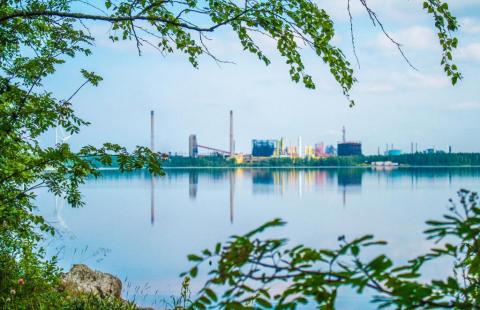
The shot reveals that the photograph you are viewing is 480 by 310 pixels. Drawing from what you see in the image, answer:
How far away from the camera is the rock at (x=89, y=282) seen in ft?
34.0

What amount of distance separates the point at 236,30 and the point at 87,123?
8.17ft

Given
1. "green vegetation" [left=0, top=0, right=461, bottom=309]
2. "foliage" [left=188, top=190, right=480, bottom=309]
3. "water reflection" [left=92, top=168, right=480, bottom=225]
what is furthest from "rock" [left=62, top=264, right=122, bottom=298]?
"water reflection" [left=92, top=168, right=480, bottom=225]

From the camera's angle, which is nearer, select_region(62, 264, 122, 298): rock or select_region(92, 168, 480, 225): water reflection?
select_region(62, 264, 122, 298): rock

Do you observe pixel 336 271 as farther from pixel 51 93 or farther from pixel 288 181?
pixel 288 181

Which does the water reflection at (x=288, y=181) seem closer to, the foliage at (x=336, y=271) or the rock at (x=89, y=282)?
the rock at (x=89, y=282)

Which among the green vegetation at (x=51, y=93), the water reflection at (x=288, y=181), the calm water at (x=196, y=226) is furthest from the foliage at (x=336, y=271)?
the water reflection at (x=288, y=181)

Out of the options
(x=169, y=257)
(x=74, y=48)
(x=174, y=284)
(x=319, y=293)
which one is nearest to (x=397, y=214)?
(x=169, y=257)

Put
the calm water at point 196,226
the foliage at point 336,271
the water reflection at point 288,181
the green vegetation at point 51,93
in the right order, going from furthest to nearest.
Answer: the water reflection at point 288,181 < the calm water at point 196,226 < the green vegetation at point 51,93 < the foliage at point 336,271

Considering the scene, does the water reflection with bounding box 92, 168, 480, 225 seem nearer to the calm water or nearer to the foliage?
→ the calm water

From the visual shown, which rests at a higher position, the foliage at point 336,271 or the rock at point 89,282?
the foliage at point 336,271

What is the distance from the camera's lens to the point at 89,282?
419 inches

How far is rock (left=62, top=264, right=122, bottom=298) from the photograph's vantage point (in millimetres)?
10359

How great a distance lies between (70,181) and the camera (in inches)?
309

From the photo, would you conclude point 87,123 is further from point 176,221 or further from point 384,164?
point 384,164
